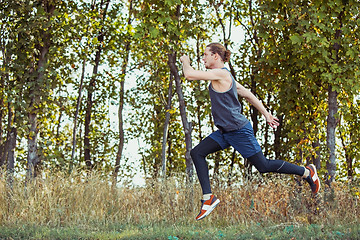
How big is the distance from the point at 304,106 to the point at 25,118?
582 centimetres

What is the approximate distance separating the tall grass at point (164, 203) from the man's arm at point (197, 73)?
3002 millimetres

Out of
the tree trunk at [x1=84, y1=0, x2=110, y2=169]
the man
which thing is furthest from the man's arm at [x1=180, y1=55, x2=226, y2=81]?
the tree trunk at [x1=84, y1=0, x2=110, y2=169]

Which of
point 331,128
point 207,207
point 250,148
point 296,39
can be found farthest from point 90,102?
point 250,148

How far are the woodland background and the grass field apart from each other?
54 centimetres

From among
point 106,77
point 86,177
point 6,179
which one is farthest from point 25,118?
point 106,77

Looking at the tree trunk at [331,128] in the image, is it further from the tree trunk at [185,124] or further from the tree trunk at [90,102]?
the tree trunk at [90,102]

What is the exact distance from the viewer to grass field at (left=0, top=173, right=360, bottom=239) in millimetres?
7449

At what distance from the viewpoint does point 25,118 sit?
988 centimetres

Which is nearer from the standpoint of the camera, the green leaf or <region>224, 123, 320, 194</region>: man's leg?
<region>224, 123, 320, 194</region>: man's leg

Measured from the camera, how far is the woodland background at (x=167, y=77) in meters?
8.45

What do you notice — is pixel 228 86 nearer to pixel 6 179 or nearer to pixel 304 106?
pixel 304 106

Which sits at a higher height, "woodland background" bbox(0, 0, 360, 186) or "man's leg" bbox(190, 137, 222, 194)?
"woodland background" bbox(0, 0, 360, 186)

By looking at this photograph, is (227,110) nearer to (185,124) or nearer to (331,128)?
(185,124)

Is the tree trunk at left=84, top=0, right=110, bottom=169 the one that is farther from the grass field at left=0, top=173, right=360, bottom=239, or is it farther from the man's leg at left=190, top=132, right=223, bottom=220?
the man's leg at left=190, top=132, right=223, bottom=220
